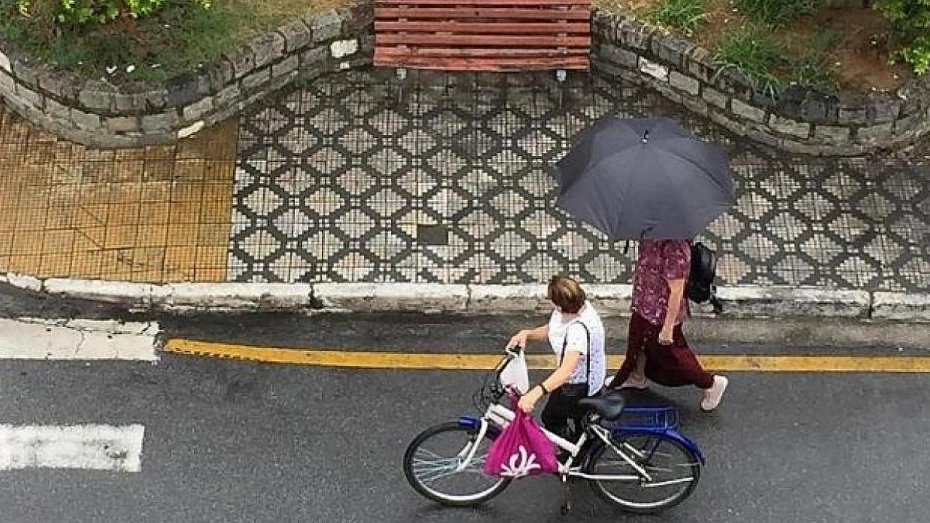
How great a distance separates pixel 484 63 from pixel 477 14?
363 millimetres

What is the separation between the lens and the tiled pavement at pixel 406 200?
859cm

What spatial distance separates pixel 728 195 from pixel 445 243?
88.2 inches

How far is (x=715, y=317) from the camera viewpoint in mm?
8445

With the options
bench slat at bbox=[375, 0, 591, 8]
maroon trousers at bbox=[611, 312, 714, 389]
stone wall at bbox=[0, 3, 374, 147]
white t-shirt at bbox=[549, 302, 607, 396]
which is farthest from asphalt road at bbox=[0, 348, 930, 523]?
bench slat at bbox=[375, 0, 591, 8]

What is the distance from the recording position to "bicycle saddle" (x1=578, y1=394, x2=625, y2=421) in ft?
22.1

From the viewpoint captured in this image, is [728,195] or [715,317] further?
[715,317]

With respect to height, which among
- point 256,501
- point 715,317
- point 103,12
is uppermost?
point 103,12

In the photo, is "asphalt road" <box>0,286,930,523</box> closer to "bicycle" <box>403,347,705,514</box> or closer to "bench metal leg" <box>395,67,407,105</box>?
"bicycle" <box>403,347,705,514</box>

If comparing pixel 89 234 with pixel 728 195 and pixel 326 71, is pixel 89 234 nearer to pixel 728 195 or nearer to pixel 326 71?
pixel 326 71

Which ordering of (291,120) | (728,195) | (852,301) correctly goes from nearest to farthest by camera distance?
1. (728,195)
2. (852,301)
3. (291,120)

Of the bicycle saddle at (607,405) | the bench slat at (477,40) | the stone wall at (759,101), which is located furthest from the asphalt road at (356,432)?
the bench slat at (477,40)

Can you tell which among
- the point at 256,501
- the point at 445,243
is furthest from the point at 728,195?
the point at 256,501

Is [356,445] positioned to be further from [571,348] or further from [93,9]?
[93,9]

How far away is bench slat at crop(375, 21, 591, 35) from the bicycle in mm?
3050
